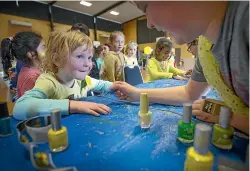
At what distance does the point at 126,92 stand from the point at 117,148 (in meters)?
0.35

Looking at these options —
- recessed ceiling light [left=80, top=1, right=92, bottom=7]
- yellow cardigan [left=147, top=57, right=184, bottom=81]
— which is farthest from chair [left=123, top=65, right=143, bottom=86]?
recessed ceiling light [left=80, top=1, right=92, bottom=7]

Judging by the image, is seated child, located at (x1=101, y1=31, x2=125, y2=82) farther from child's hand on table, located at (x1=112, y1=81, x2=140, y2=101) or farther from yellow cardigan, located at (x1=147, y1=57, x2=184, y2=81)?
child's hand on table, located at (x1=112, y1=81, x2=140, y2=101)

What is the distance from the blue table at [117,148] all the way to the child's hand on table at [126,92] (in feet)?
0.59

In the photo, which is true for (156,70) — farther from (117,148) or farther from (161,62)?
(117,148)

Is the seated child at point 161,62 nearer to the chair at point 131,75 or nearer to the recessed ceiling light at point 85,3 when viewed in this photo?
the chair at point 131,75

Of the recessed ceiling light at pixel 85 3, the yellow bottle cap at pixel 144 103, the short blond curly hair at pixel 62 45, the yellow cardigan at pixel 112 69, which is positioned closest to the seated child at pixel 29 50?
the short blond curly hair at pixel 62 45

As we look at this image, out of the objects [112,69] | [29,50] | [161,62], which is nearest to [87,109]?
[29,50]

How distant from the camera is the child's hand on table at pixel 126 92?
2.17 feet

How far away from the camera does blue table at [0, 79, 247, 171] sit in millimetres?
295

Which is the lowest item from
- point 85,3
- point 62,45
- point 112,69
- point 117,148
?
point 117,148

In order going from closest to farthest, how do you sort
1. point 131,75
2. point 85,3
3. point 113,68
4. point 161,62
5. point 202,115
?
point 202,115
point 131,75
point 113,68
point 161,62
point 85,3

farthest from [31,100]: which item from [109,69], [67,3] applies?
[67,3]

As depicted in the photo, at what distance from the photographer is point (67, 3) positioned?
4.70m

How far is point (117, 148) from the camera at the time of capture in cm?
34
